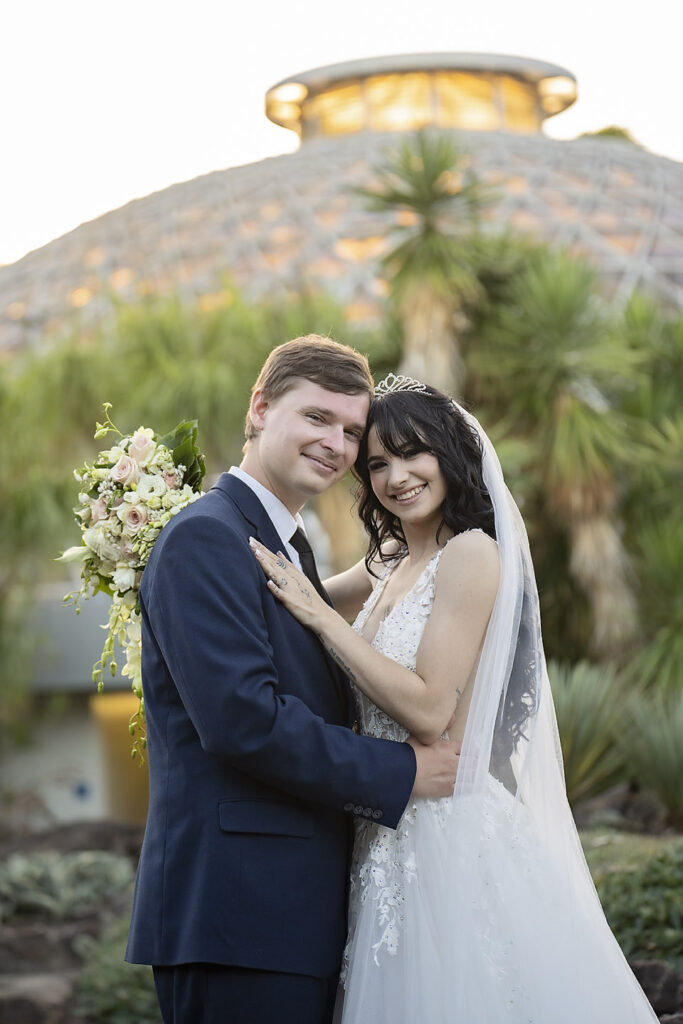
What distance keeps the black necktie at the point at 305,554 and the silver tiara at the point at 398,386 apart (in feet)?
1.51

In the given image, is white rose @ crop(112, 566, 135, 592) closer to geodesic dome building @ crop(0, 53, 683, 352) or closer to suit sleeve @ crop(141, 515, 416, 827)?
suit sleeve @ crop(141, 515, 416, 827)

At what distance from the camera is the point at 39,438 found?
11.9 m

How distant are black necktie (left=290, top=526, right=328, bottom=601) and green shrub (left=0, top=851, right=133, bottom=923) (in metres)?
6.20

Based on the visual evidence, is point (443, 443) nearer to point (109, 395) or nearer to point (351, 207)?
point (109, 395)

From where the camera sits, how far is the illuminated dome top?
34156 mm

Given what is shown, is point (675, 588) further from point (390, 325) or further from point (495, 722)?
point (495, 722)

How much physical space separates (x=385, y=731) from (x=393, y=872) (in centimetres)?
37

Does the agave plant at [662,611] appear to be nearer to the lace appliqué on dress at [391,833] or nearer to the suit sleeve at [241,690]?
the lace appliqué on dress at [391,833]

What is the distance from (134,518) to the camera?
3.25 meters

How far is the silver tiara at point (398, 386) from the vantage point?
327 centimetres

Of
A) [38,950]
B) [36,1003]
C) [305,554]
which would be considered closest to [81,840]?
[38,950]

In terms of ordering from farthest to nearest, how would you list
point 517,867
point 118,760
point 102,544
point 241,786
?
point 118,760 → point 102,544 → point 517,867 → point 241,786

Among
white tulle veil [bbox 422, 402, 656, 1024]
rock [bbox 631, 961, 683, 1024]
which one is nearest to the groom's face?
white tulle veil [bbox 422, 402, 656, 1024]

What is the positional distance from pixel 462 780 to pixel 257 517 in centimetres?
87
